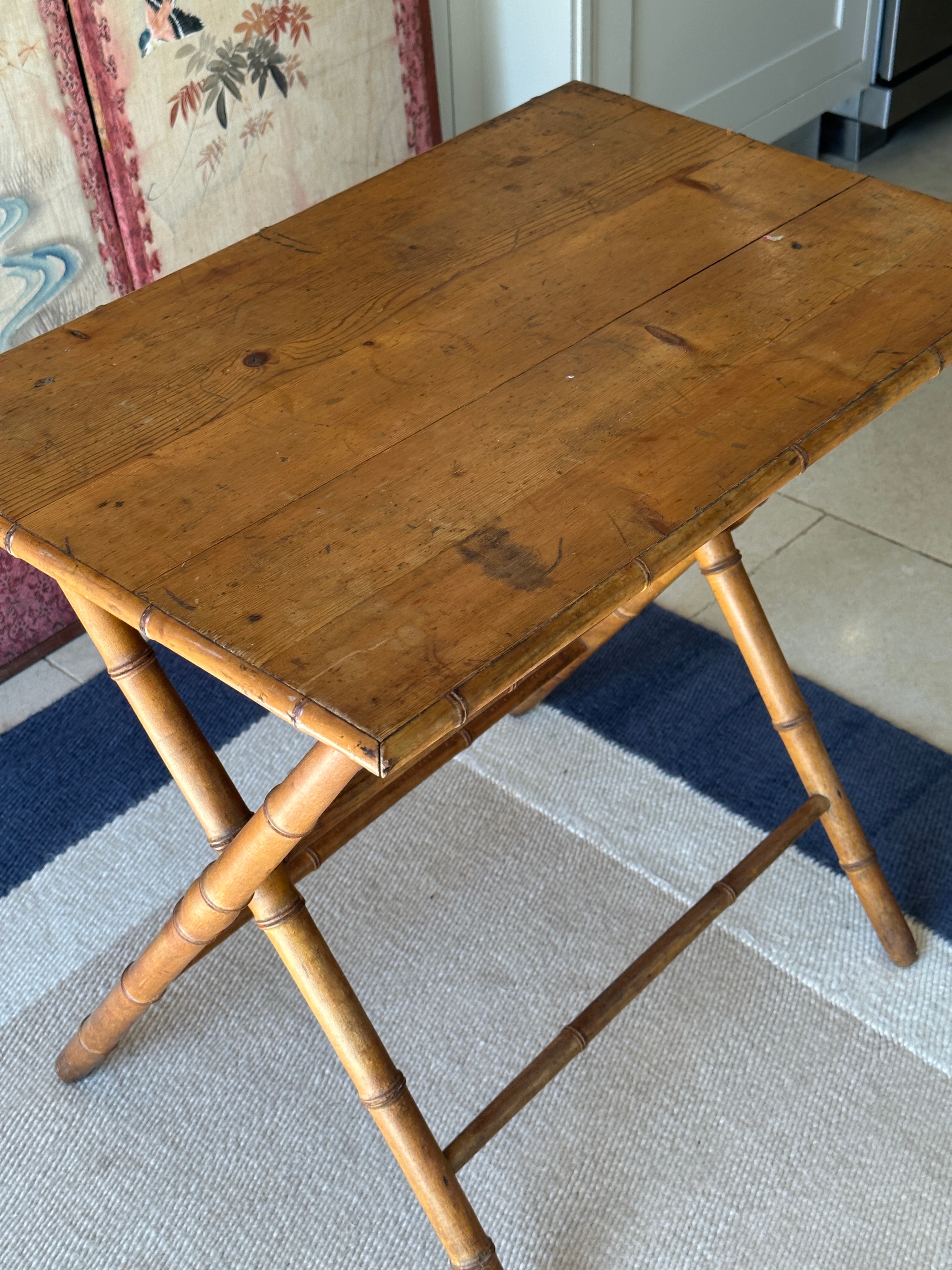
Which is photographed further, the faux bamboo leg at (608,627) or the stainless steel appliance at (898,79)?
the stainless steel appliance at (898,79)

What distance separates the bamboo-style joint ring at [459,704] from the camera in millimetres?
730

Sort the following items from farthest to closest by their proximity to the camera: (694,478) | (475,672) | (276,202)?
(276,202) < (694,478) < (475,672)

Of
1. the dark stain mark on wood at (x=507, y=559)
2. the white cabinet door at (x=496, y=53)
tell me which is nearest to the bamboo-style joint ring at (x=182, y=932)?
the dark stain mark on wood at (x=507, y=559)

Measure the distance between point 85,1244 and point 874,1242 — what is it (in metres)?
0.74

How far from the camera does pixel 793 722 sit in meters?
1.29

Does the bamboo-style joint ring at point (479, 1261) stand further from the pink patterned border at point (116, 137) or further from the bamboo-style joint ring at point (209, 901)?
the pink patterned border at point (116, 137)

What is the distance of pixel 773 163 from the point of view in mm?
1240

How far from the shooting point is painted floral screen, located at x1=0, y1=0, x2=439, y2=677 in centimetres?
155

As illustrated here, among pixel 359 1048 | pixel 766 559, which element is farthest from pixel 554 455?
pixel 766 559

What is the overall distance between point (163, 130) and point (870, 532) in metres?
1.20

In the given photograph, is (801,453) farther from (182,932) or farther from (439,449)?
(182,932)

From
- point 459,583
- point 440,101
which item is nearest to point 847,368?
point 459,583

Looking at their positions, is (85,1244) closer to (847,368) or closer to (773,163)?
(847,368)

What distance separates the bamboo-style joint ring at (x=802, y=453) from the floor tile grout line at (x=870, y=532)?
1157 mm
